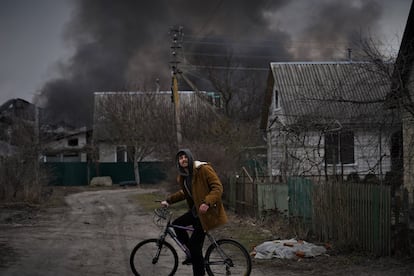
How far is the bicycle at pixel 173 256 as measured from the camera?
26.0 feet

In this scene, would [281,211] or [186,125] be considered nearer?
[281,211]

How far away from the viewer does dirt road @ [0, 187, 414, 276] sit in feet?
29.8

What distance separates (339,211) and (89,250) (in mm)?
4623

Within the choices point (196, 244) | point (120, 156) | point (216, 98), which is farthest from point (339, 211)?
point (120, 156)

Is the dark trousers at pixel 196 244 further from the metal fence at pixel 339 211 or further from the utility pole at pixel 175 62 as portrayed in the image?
the utility pole at pixel 175 62

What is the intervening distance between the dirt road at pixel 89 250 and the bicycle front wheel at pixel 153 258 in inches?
20.1

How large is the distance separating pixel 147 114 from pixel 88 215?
2339 cm

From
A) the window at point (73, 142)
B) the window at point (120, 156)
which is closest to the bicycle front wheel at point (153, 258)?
the window at point (120, 156)

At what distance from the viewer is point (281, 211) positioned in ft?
47.0

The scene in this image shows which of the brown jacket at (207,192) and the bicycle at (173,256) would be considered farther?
the bicycle at (173,256)

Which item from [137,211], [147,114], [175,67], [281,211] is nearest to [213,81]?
[147,114]

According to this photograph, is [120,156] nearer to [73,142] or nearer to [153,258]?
[73,142]

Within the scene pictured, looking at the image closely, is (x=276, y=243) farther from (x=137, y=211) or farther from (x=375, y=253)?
(x=137, y=211)

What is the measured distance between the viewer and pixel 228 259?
7.89m
